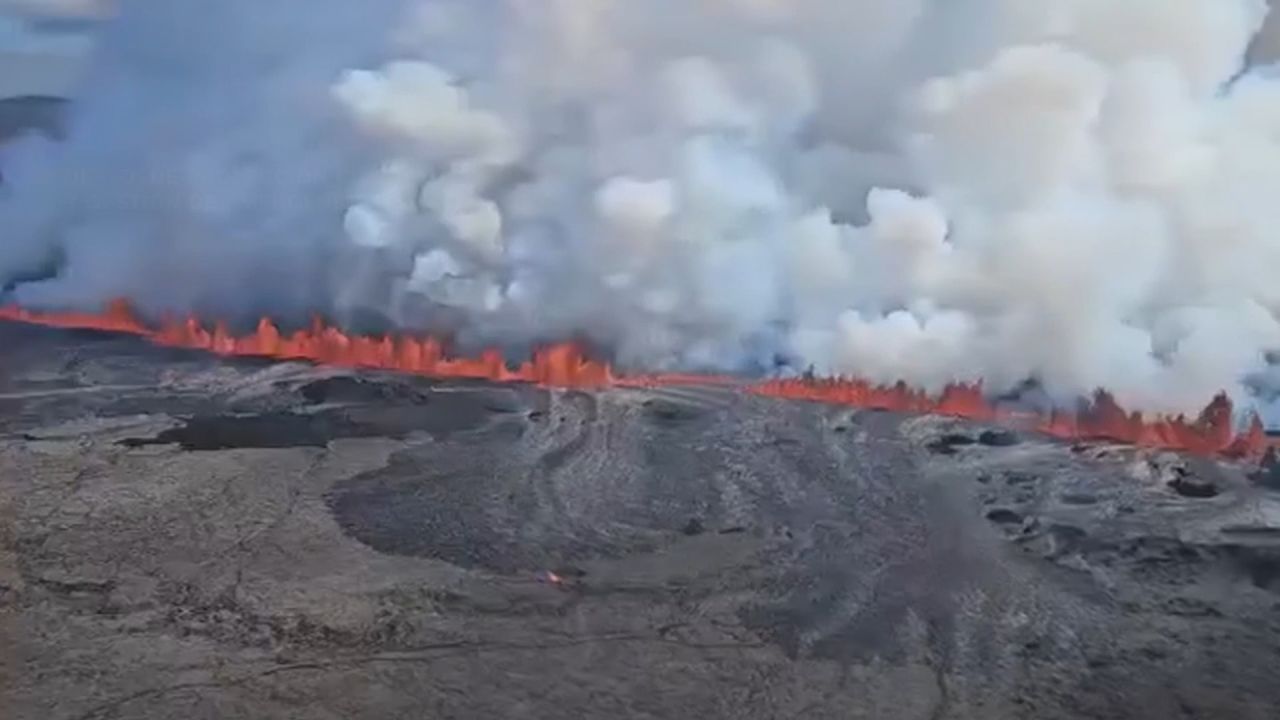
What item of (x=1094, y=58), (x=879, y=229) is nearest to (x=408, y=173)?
(x=879, y=229)

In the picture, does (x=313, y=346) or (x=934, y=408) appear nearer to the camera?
(x=934, y=408)

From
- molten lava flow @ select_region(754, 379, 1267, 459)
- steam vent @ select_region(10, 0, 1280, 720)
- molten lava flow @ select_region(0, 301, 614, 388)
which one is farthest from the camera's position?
molten lava flow @ select_region(0, 301, 614, 388)

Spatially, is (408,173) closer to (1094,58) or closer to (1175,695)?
(1094,58)

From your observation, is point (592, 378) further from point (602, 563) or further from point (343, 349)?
point (602, 563)

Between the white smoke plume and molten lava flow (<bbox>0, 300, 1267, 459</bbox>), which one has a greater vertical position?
the white smoke plume

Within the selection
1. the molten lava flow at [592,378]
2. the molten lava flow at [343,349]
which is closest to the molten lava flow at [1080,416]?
the molten lava flow at [592,378]

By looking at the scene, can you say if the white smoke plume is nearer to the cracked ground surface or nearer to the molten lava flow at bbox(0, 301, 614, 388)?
the molten lava flow at bbox(0, 301, 614, 388)

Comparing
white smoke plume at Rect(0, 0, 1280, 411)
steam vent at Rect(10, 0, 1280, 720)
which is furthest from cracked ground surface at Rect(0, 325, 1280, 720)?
white smoke plume at Rect(0, 0, 1280, 411)

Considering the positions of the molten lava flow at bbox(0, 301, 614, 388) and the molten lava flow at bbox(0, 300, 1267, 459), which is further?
the molten lava flow at bbox(0, 301, 614, 388)

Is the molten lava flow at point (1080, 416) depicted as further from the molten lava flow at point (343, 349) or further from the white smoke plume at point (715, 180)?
the molten lava flow at point (343, 349)

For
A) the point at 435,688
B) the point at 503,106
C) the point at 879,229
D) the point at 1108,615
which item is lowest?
the point at 435,688
